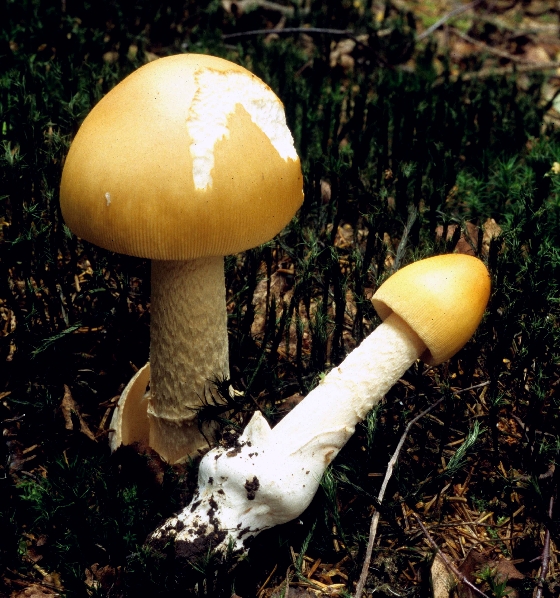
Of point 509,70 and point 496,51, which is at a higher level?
point 496,51

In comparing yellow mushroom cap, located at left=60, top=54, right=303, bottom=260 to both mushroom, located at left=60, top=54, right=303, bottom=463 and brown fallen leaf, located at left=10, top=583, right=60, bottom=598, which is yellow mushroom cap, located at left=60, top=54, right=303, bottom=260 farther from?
brown fallen leaf, located at left=10, top=583, right=60, bottom=598

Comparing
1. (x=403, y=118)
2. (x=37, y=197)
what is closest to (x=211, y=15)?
(x=403, y=118)

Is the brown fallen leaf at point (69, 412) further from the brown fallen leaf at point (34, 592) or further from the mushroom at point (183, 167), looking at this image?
the mushroom at point (183, 167)

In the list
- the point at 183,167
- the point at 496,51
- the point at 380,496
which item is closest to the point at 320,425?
the point at 380,496

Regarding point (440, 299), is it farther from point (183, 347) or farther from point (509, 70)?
point (509, 70)

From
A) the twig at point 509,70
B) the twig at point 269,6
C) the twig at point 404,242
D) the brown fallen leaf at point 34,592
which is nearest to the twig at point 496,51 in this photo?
the twig at point 509,70

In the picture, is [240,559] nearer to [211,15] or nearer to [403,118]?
[403,118]
